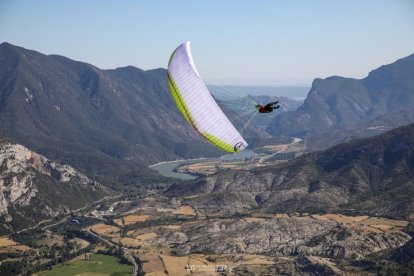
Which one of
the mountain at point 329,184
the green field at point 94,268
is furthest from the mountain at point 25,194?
the green field at point 94,268

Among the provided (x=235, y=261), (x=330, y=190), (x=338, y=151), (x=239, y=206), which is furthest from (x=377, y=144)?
(x=235, y=261)

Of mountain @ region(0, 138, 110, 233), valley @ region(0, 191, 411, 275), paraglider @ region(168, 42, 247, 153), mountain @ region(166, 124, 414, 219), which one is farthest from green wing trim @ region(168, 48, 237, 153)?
mountain @ region(0, 138, 110, 233)

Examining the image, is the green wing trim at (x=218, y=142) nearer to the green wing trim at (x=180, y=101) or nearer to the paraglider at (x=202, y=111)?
the paraglider at (x=202, y=111)

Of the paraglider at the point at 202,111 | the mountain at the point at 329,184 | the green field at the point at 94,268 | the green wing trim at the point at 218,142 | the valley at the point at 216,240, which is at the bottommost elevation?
the green field at the point at 94,268

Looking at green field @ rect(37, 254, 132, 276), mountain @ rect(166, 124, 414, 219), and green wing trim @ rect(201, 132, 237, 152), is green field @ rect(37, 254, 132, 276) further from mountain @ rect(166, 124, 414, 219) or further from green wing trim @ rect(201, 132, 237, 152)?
green wing trim @ rect(201, 132, 237, 152)

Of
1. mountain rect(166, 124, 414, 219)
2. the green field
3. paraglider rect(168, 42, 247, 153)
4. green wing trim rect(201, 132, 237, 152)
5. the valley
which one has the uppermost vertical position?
paraglider rect(168, 42, 247, 153)
